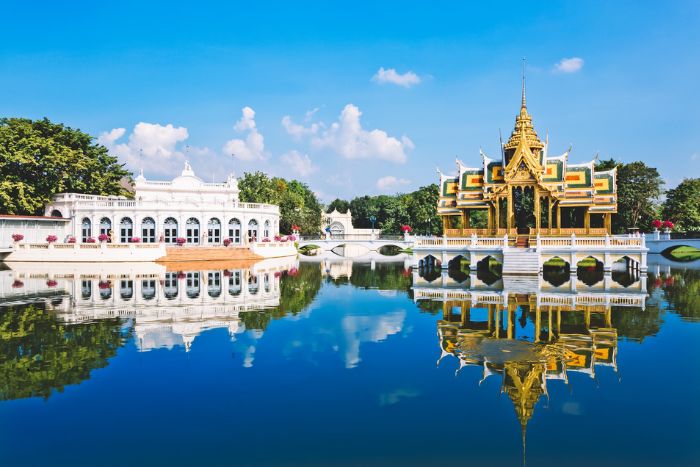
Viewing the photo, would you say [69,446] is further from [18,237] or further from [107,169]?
[107,169]

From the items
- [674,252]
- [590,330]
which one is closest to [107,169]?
[590,330]

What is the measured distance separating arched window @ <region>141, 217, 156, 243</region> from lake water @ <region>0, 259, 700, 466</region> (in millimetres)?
23642

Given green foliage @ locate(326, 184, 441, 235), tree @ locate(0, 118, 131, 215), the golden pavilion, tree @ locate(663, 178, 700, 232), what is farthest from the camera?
green foliage @ locate(326, 184, 441, 235)

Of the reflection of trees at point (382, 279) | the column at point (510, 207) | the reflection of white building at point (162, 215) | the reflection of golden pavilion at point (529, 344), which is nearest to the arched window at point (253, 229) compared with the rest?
the reflection of white building at point (162, 215)

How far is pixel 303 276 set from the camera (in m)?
29.5

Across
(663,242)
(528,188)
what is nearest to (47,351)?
(528,188)

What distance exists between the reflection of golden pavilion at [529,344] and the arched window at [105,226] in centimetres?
3352

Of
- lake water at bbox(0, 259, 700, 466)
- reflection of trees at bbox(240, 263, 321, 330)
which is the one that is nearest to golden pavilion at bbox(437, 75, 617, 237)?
reflection of trees at bbox(240, 263, 321, 330)

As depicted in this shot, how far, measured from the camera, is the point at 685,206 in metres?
52.3

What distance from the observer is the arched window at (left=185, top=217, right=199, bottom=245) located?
141 feet

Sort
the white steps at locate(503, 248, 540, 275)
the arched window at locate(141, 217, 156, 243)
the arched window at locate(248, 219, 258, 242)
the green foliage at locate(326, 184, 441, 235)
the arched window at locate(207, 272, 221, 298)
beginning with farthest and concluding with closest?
the green foliage at locate(326, 184, 441, 235) → the arched window at locate(248, 219, 258, 242) → the arched window at locate(141, 217, 156, 243) → the white steps at locate(503, 248, 540, 275) → the arched window at locate(207, 272, 221, 298)

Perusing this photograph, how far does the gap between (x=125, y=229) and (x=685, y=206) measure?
178 feet

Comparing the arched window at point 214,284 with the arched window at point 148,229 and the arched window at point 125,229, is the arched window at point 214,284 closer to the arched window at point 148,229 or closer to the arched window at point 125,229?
the arched window at point 148,229

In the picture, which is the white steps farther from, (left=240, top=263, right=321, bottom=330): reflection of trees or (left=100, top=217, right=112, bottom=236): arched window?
(left=100, top=217, right=112, bottom=236): arched window
